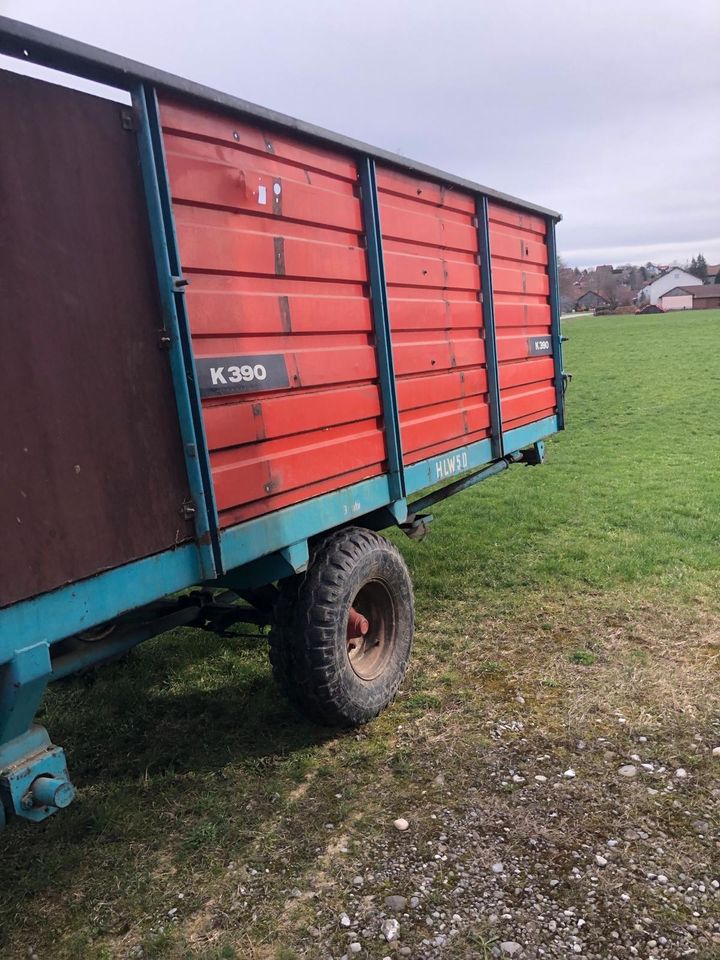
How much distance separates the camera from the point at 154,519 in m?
2.56

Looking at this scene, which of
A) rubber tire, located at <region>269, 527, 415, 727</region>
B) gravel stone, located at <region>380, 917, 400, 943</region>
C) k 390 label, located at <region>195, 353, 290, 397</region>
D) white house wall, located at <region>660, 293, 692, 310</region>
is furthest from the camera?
white house wall, located at <region>660, 293, 692, 310</region>

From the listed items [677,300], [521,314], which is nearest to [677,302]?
[677,300]

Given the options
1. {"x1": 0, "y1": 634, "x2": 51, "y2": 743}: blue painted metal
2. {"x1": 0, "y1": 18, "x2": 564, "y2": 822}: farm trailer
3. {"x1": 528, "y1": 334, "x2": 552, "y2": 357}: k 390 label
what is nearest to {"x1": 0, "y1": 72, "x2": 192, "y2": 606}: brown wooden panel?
{"x1": 0, "y1": 18, "x2": 564, "y2": 822}: farm trailer

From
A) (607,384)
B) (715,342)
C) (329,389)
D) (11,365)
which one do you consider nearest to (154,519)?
Answer: (11,365)

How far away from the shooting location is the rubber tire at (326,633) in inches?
134

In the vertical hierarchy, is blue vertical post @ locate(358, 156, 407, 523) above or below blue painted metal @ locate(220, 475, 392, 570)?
above

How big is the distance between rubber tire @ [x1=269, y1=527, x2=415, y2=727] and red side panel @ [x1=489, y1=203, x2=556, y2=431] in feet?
7.10

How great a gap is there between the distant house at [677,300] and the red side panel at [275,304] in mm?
93761

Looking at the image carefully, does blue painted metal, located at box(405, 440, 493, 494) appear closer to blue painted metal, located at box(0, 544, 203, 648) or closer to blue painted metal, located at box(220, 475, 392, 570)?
blue painted metal, located at box(220, 475, 392, 570)

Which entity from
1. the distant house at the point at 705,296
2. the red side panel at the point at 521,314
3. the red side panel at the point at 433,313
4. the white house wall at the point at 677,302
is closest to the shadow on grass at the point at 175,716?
the red side panel at the point at 433,313

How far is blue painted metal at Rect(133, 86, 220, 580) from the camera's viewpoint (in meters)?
2.53

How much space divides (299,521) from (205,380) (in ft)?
2.61

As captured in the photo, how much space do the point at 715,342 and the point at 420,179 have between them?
86.4ft

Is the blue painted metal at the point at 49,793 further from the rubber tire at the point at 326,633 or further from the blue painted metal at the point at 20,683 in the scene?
the rubber tire at the point at 326,633
